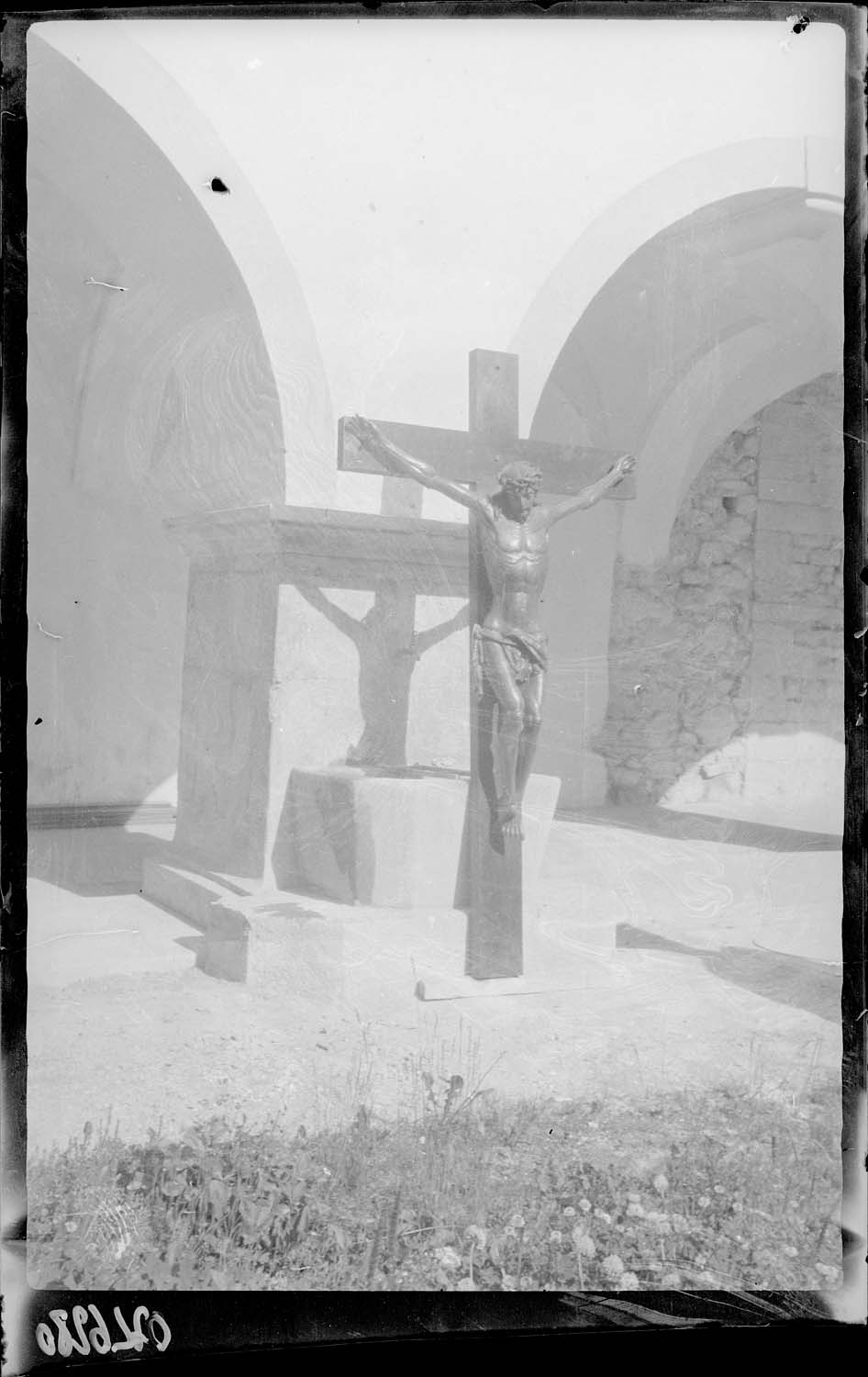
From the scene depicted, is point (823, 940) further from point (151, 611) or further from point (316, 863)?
point (151, 611)

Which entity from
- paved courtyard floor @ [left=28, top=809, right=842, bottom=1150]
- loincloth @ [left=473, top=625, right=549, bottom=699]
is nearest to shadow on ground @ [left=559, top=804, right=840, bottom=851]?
paved courtyard floor @ [left=28, top=809, right=842, bottom=1150]

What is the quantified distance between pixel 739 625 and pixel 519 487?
0.68 m

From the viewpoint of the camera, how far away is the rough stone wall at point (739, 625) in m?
2.59

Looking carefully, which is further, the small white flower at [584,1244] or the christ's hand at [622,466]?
the christ's hand at [622,466]

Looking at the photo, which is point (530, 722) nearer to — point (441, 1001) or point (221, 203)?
point (441, 1001)

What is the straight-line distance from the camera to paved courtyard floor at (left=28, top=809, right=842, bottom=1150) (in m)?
2.43

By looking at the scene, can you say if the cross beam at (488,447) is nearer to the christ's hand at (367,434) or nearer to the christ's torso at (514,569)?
the christ's hand at (367,434)

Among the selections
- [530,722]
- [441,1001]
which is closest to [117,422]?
[530,722]

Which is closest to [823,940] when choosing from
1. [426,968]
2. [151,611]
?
[426,968]

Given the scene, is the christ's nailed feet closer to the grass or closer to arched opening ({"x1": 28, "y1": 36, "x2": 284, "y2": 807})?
the grass

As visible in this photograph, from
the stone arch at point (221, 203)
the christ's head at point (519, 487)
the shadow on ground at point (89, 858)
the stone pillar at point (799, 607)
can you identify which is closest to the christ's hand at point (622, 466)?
the christ's head at point (519, 487)

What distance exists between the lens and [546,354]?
273 centimetres

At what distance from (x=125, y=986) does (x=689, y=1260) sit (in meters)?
1.38

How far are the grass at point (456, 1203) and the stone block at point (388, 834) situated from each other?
0.46m
